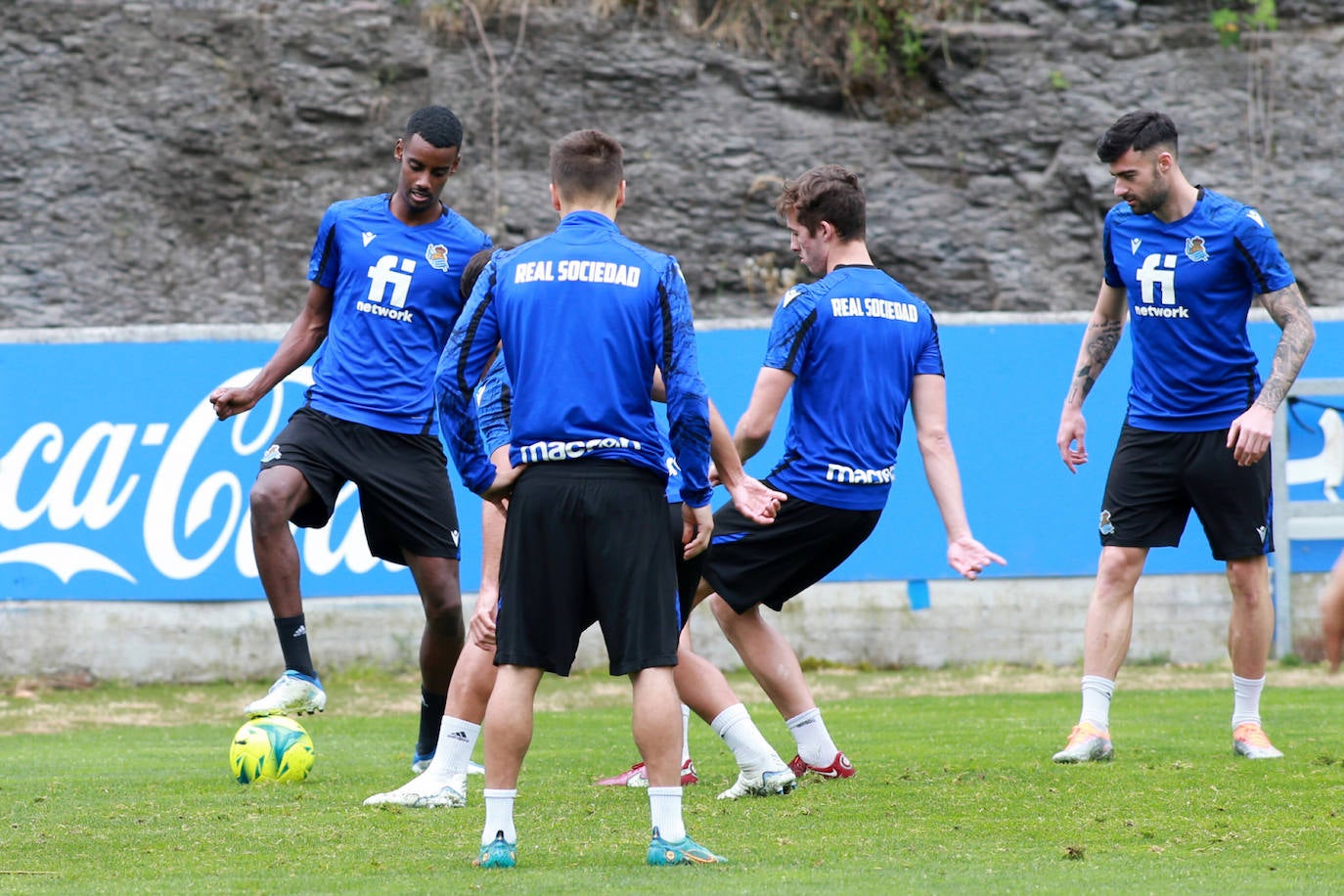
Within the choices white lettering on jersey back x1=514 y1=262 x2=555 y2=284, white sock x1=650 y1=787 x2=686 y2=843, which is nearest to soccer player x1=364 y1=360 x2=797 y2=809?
white lettering on jersey back x1=514 y1=262 x2=555 y2=284

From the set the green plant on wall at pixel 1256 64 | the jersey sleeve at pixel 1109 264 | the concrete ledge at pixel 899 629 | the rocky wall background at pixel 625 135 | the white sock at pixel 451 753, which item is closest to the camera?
the white sock at pixel 451 753

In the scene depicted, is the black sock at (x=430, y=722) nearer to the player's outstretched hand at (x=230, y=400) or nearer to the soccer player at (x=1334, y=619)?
the player's outstretched hand at (x=230, y=400)

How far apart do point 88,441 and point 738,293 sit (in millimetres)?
7506

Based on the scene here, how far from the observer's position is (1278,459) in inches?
449

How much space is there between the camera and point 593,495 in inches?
175

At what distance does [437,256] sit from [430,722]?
194cm

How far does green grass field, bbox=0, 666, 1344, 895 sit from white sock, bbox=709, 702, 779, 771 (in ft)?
0.47

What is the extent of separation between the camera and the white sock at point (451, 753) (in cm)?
574

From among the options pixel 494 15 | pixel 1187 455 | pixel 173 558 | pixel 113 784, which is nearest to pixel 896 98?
pixel 494 15

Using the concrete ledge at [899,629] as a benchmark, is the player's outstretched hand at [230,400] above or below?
above

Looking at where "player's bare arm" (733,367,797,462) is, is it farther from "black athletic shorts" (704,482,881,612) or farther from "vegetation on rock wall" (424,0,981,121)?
"vegetation on rock wall" (424,0,981,121)

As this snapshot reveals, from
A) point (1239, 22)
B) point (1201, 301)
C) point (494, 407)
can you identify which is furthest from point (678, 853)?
point (1239, 22)

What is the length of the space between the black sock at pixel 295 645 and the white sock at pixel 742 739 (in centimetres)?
172

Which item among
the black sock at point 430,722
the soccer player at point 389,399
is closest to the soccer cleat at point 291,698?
the soccer player at point 389,399
